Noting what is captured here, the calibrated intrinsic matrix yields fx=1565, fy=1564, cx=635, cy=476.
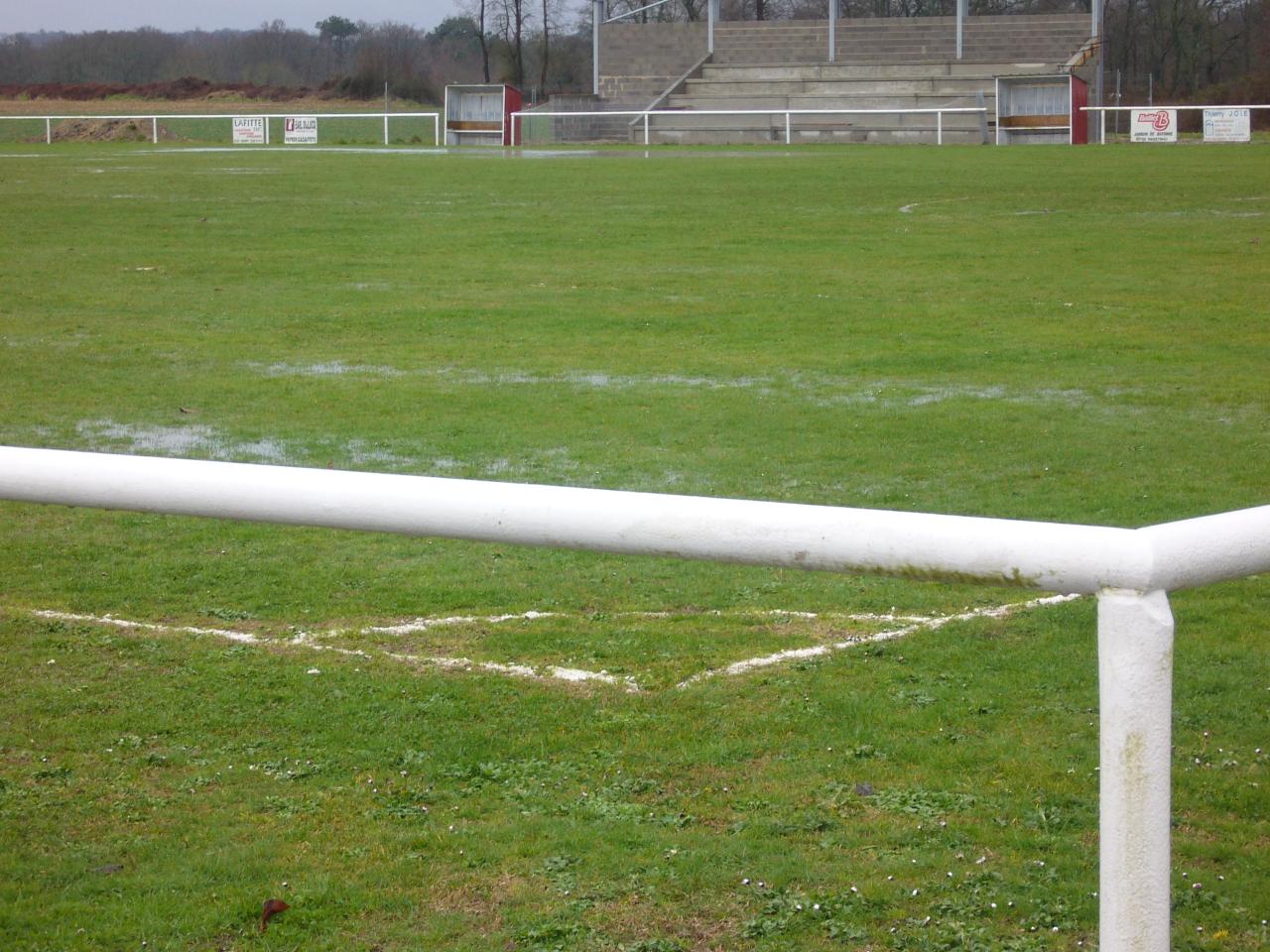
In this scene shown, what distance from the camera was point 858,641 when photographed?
5445 millimetres

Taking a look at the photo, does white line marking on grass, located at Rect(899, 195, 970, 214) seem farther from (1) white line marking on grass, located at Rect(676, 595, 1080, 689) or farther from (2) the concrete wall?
(2) the concrete wall

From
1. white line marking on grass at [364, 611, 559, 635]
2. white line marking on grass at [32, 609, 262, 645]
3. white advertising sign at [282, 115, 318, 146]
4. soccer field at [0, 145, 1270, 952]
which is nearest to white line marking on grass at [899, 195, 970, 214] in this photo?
soccer field at [0, 145, 1270, 952]

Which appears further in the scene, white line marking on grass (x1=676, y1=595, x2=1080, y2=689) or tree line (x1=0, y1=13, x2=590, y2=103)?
tree line (x1=0, y1=13, x2=590, y2=103)

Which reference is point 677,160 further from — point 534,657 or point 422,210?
point 534,657

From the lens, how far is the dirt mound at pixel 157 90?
89812mm

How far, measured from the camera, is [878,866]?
11.6 feet

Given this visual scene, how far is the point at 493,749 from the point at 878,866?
1253 millimetres

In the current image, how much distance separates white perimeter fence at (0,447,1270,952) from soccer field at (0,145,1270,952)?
3.90 ft

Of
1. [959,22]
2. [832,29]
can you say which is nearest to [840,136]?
[832,29]

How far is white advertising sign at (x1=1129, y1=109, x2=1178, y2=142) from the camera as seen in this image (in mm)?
47812

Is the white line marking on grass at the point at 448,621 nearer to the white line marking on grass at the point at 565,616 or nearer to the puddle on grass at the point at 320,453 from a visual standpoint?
the white line marking on grass at the point at 565,616

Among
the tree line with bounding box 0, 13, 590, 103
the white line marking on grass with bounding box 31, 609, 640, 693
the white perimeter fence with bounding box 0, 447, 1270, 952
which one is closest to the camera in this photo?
the white perimeter fence with bounding box 0, 447, 1270, 952

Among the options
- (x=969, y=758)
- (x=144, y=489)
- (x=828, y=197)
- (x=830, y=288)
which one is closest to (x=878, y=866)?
(x=969, y=758)

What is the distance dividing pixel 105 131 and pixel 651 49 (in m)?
22.2
